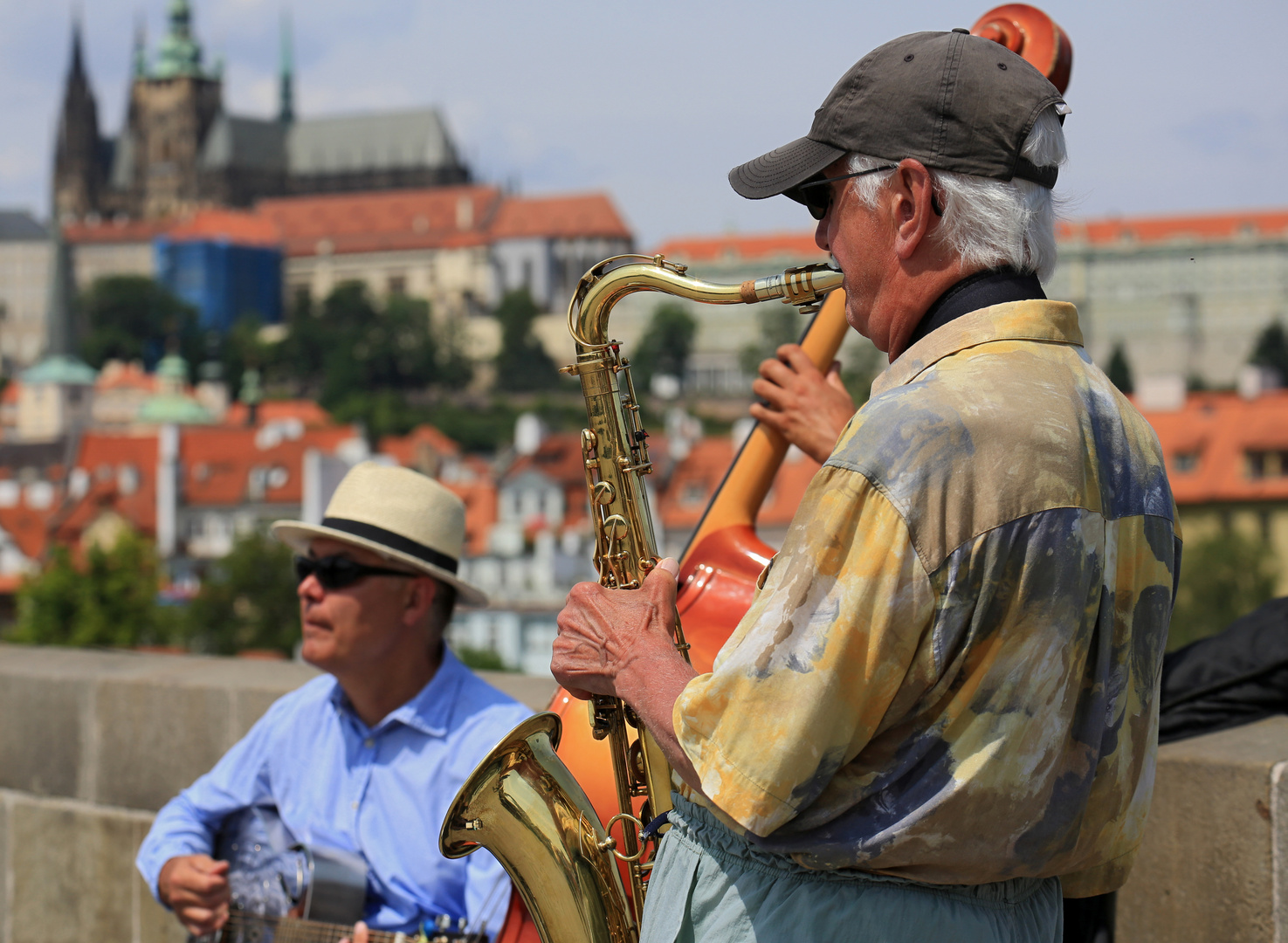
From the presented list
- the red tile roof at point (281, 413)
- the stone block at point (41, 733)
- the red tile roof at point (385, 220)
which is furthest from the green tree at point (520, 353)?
the stone block at point (41, 733)

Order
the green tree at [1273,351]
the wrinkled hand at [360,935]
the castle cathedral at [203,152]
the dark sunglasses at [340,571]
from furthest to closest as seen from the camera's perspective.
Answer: the castle cathedral at [203,152] → the green tree at [1273,351] → the dark sunglasses at [340,571] → the wrinkled hand at [360,935]

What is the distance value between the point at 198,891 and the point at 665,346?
98.4m

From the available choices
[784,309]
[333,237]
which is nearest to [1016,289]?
[784,309]

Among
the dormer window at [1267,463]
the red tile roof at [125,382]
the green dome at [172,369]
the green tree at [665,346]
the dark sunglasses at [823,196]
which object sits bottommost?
the red tile roof at [125,382]

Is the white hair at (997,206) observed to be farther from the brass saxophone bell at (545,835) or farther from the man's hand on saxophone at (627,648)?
the brass saxophone bell at (545,835)

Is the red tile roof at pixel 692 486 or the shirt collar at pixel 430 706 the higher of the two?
the shirt collar at pixel 430 706

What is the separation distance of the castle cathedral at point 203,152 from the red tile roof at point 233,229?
8364 mm

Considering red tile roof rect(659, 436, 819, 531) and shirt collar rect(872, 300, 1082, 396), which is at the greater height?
shirt collar rect(872, 300, 1082, 396)

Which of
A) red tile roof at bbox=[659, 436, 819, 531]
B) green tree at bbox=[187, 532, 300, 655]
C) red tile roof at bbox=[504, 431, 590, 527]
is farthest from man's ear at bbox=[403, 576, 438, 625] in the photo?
red tile roof at bbox=[504, 431, 590, 527]

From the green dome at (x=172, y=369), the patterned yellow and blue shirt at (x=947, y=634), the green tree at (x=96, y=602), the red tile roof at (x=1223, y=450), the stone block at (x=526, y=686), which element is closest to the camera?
the patterned yellow and blue shirt at (x=947, y=634)

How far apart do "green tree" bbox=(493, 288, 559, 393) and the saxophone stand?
9924 centimetres

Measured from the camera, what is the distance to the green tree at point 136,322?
107m

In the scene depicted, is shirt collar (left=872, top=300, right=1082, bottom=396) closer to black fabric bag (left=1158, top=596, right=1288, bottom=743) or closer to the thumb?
the thumb

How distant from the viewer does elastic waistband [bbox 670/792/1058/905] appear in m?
1.54
